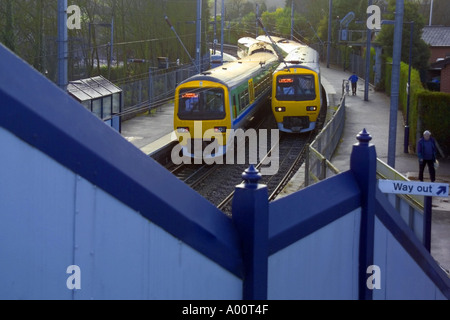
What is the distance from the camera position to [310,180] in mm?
15023

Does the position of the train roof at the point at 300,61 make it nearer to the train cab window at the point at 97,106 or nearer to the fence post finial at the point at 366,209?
the train cab window at the point at 97,106

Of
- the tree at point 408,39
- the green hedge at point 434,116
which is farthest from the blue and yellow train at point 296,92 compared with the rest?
the tree at point 408,39

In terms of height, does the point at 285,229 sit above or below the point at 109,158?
below

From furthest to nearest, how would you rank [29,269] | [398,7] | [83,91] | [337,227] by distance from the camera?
1. [83,91]
2. [398,7]
3. [337,227]
4. [29,269]

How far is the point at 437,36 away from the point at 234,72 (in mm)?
31860

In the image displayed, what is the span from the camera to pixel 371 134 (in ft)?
90.0

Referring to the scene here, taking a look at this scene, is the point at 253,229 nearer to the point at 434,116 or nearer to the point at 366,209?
the point at 366,209

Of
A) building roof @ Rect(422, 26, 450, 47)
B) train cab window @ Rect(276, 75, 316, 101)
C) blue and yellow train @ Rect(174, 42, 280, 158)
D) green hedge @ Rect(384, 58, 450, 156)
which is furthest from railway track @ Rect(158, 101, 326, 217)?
building roof @ Rect(422, 26, 450, 47)

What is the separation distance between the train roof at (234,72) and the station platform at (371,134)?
2.53m

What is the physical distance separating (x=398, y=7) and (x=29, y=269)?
1364 cm

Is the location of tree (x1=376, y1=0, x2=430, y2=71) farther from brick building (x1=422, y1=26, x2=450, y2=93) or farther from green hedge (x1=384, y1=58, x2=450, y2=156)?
green hedge (x1=384, y1=58, x2=450, y2=156)
